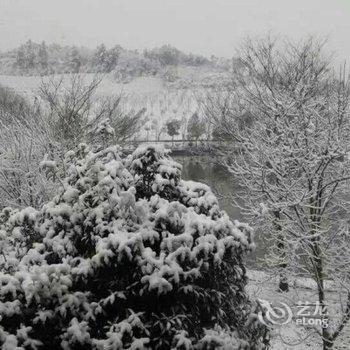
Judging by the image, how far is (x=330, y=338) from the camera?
7336 millimetres

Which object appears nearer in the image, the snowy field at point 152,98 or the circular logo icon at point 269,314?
the circular logo icon at point 269,314

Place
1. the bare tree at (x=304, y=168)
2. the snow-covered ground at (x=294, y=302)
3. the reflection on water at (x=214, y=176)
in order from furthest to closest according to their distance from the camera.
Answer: the reflection on water at (x=214, y=176) → the snow-covered ground at (x=294, y=302) → the bare tree at (x=304, y=168)

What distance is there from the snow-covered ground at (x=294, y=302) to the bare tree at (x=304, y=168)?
33 cm

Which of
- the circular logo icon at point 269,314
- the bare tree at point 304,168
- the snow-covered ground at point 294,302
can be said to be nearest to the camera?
the circular logo icon at point 269,314

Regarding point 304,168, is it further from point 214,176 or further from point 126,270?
point 214,176

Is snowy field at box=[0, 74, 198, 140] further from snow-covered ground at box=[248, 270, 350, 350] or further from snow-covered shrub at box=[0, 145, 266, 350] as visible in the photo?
snow-covered shrub at box=[0, 145, 266, 350]

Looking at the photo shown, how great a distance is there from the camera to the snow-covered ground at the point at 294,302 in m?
8.27

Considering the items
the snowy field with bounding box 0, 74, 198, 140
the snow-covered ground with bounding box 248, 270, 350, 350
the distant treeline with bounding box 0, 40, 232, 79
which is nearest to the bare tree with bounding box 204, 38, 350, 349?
the snow-covered ground with bounding box 248, 270, 350, 350

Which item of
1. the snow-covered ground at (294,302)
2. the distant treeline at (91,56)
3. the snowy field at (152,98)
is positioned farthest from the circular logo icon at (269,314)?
the distant treeline at (91,56)

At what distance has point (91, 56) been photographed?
221ft

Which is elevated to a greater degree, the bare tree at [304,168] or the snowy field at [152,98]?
the bare tree at [304,168]

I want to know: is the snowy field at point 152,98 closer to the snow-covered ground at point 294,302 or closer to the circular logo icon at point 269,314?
the snow-covered ground at point 294,302

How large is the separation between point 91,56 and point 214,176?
46902 mm

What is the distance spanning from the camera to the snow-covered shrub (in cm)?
382
